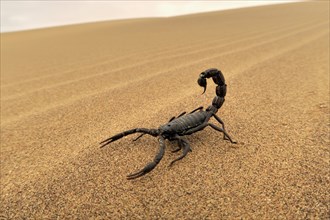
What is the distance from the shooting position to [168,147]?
7.04 ft

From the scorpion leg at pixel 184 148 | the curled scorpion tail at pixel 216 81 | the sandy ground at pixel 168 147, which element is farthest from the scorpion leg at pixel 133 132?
the curled scorpion tail at pixel 216 81

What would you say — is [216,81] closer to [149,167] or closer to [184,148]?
[184,148]

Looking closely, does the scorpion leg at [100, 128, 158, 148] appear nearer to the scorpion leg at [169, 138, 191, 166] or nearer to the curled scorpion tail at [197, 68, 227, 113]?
the scorpion leg at [169, 138, 191, 166]

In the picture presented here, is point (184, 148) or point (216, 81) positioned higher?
point (216, 81)

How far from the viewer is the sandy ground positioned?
62.0 inches

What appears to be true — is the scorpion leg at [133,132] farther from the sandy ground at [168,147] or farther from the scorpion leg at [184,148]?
the scorpion leg at [184,148]

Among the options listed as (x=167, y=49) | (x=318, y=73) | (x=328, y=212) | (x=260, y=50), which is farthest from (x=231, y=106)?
(x=167, y=49)

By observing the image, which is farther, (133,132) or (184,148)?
(133,132)

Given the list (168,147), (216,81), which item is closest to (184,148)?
(168,147)

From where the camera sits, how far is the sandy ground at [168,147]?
1575 mm

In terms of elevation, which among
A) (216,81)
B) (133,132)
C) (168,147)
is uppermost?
(216,81)

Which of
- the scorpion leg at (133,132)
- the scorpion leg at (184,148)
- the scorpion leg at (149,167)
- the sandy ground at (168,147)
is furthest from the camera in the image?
the scorpion leg at (133,132)

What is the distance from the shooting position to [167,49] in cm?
639

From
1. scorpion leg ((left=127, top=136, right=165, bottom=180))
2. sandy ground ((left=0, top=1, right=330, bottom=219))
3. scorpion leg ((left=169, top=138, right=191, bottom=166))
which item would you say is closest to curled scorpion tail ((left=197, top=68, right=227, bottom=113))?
sandy ground ((left=0, top=1, right=330, bottom=219))
